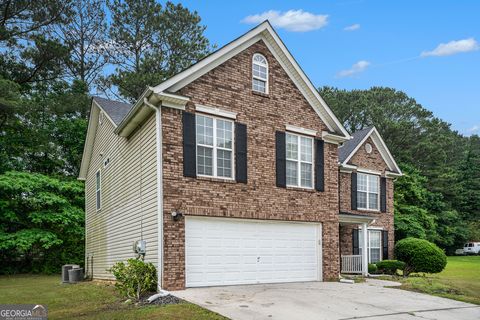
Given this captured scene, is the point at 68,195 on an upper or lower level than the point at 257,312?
upper

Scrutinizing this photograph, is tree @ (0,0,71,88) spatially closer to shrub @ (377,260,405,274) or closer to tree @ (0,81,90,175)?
tree @ (0,81,90,175)

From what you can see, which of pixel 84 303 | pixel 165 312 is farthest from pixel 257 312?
pixel 84 303

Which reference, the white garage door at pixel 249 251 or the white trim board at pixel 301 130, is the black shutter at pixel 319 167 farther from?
the white garage door at pixel 249 251

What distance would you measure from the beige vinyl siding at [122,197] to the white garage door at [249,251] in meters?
1.24

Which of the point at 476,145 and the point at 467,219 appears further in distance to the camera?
the point at 476,145

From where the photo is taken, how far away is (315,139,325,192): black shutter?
1628 centimetres

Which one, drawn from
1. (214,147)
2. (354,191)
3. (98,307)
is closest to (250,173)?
(214,147)

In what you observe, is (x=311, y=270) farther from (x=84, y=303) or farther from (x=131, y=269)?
(x=84, y=303)

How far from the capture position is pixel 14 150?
98.8 ft

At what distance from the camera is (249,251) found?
14281mm

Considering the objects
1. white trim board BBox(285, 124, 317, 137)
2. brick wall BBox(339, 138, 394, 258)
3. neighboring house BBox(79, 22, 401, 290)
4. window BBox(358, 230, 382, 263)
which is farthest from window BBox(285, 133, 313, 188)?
window BBox(358, 230, 382, 263)

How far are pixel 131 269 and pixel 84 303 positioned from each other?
1.50m

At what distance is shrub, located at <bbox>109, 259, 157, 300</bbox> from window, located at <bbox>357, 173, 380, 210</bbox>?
43.9 feet

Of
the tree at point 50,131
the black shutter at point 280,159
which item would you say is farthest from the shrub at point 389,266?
the tree at point 50,131
